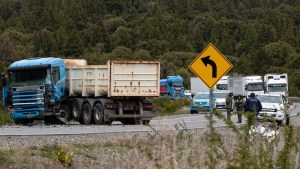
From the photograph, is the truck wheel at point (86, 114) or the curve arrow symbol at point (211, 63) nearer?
the curve arrow symbol at point (211, 63)

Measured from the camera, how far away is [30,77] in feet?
109

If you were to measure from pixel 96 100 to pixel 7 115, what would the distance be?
762 centimetres

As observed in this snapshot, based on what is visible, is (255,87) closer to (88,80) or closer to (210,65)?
(88,80)

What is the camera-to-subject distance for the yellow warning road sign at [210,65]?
20.9m

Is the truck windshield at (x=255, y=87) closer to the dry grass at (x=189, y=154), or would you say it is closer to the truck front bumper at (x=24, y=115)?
the truck front bumper at (x=24, y=115)

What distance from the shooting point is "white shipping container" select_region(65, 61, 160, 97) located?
32.6 metres

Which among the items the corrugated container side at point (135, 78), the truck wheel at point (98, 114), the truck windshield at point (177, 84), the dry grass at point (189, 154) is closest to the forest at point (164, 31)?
the truck windshield at point (177, 84)

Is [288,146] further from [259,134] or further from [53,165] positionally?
[53,165]

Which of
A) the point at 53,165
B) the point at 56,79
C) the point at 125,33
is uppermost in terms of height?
the point at 125,33

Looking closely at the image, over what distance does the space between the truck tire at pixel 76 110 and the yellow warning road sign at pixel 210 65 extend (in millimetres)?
13136

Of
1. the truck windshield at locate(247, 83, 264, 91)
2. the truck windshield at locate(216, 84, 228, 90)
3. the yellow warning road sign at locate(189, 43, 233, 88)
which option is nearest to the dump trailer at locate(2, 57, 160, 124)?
the yellow warning road sign at locate(189, 43, 233, 88)

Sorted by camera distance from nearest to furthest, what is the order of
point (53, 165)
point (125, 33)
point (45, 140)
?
point (53, 165) → point (45, 140) → point (125, 33)

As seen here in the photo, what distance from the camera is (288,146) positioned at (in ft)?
35.4

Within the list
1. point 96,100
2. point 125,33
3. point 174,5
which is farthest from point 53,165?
point 174,5
